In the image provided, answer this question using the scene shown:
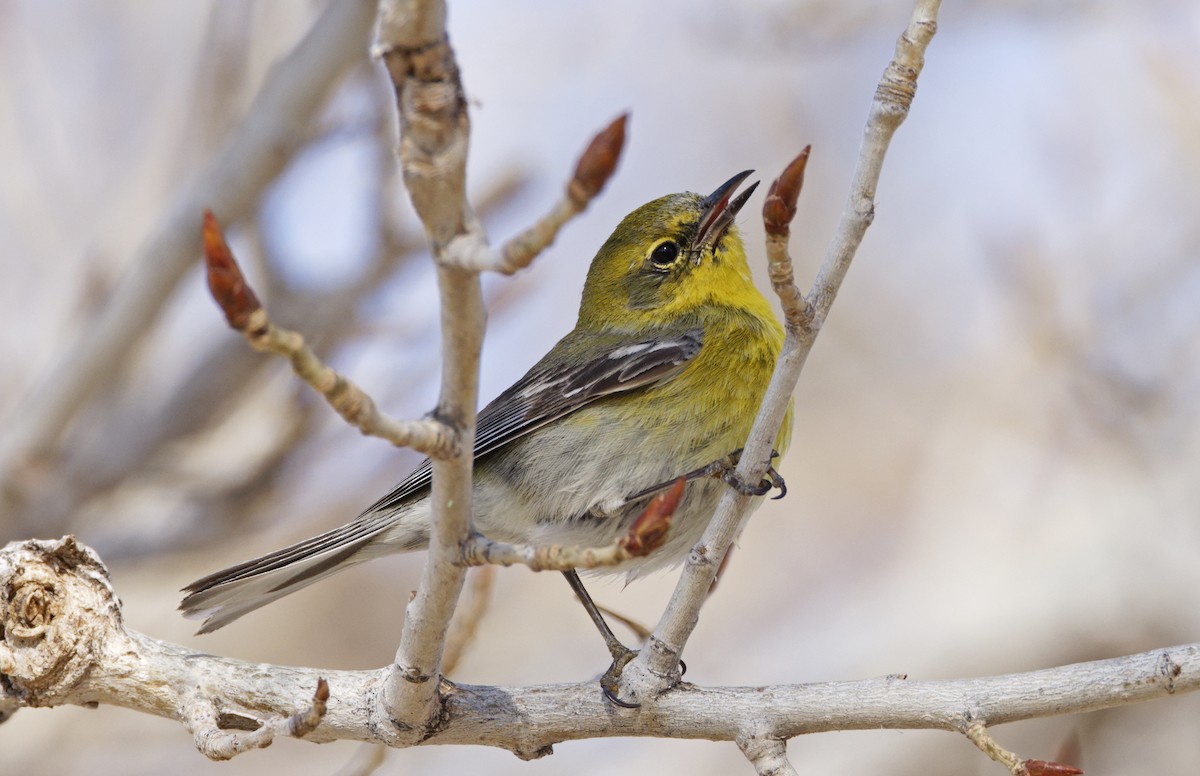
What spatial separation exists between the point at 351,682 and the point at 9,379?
14.7 ft

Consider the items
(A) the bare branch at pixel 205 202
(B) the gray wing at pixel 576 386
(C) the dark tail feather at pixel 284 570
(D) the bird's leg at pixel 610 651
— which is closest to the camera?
(D) the bird's leg at pixel 610 651

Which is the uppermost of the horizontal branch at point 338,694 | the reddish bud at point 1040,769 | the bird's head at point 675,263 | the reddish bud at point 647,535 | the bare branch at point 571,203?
the bird's head at point 675,263

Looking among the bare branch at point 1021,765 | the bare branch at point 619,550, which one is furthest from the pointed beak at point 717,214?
the bare branch at point 619,550

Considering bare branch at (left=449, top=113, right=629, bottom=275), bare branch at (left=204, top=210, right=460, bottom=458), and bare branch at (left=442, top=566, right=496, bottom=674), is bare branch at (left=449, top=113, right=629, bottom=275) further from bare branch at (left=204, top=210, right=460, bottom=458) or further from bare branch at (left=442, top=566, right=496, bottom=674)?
bare branch at (left=442, top=566, right=496, bottom=674)

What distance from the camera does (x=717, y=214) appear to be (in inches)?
177

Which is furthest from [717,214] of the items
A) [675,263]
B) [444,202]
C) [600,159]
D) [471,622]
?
[600,159]

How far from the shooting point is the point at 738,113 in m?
8.76

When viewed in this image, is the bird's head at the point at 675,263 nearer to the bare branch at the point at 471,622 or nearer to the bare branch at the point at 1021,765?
the bare branch at the point at 471,622

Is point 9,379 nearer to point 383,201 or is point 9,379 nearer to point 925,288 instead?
point 383,201

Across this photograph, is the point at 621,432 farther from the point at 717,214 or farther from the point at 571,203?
the point at 571,203

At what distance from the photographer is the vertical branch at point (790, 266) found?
223cm

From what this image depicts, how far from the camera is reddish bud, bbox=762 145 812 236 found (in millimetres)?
2076

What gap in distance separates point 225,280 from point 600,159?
593 mm

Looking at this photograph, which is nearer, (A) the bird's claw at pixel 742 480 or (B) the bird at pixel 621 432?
(A) the bird's claw at pixel 742 480
